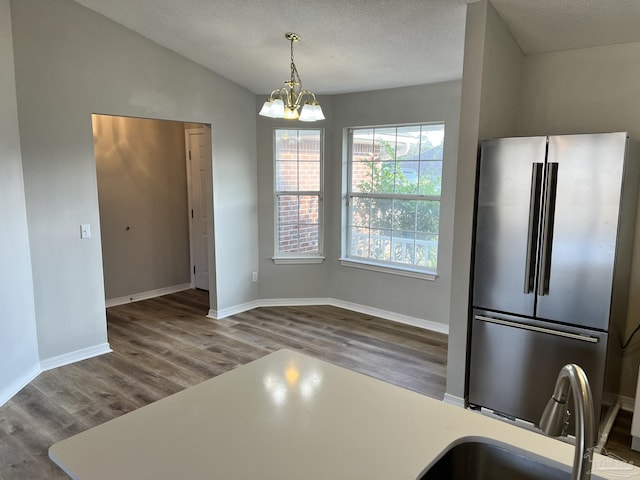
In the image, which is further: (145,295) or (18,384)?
(145,295)

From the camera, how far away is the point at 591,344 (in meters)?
2.63

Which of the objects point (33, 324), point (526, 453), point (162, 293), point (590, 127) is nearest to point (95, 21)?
point (33, 324)

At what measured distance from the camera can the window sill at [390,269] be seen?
4.66 m

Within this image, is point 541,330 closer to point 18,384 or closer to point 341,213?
point 341,213

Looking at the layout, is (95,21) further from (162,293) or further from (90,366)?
(162,293)

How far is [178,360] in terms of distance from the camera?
3939mm

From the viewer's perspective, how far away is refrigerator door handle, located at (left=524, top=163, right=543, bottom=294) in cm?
268

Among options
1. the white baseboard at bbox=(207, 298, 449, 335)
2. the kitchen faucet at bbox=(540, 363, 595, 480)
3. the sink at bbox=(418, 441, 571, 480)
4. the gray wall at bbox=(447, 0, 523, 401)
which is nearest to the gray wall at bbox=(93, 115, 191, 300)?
the white baseboard at bbox=(207, 298, 449, 335)

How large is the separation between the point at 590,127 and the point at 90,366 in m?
4.27

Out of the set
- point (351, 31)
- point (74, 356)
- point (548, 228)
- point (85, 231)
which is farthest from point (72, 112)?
point (548, 228)

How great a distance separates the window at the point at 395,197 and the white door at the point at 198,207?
6.35ft

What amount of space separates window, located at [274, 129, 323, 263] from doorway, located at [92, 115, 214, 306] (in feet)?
2.80

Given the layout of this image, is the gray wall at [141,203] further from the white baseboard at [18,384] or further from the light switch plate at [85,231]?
the white baseboard at [18,384]

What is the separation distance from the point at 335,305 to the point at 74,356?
278 cm
